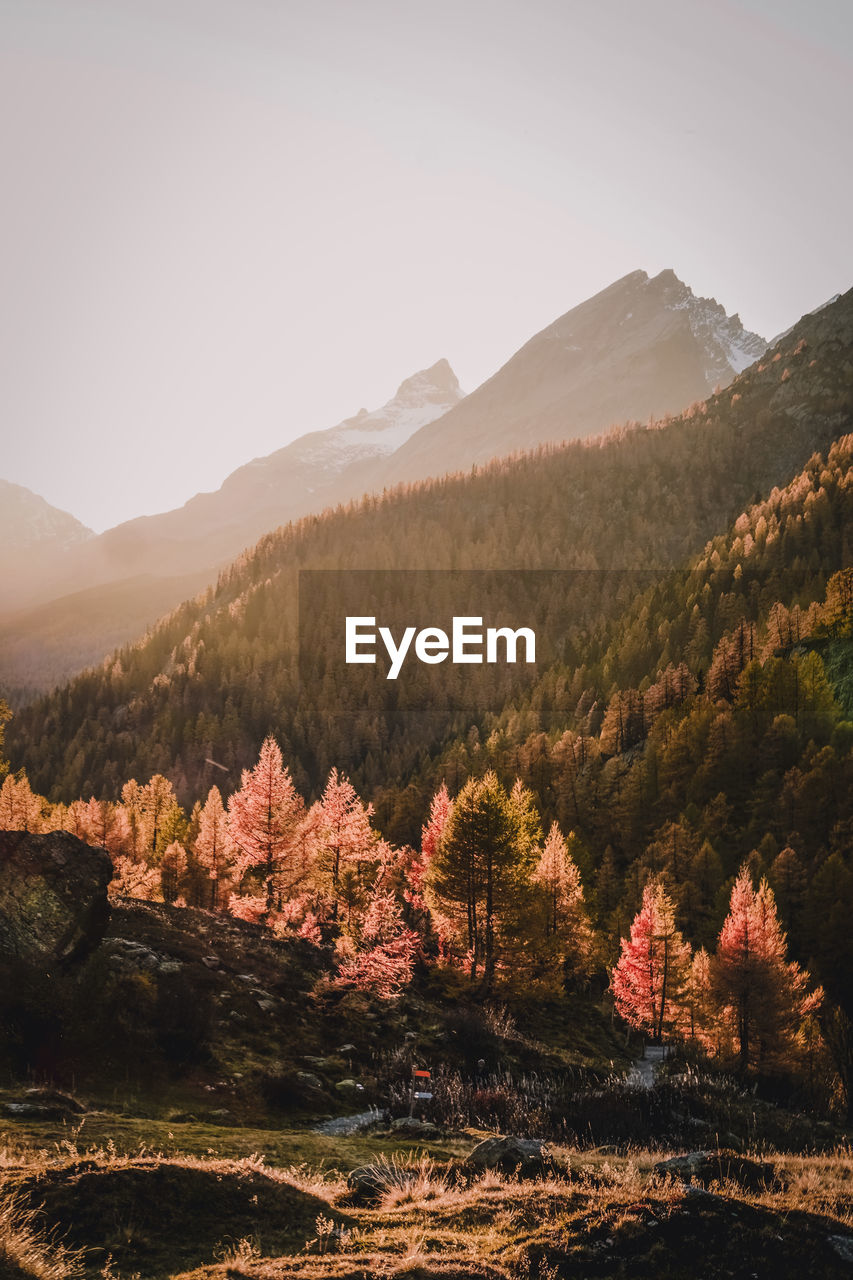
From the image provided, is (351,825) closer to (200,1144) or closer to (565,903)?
(565,903)

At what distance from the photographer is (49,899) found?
20094 mm

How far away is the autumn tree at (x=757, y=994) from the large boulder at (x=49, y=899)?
36.2m

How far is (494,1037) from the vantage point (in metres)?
29.5

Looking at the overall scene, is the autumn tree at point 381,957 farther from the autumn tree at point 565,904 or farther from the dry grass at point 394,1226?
the dry grass at point 394,1226

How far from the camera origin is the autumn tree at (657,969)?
4659 centimetres

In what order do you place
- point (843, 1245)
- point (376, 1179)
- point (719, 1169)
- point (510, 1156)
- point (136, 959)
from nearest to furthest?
point (843, 1245) < point (376, 1179) < point (719, 1169) < point (510, 1156) < point (136, 959)

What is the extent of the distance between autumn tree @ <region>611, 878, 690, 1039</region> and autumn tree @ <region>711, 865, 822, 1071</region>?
12.9 feet

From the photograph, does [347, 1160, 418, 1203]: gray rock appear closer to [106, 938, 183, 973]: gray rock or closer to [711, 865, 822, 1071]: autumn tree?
[106, 938, 183, 973]: gray rock

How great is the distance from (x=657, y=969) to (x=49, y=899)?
39.5 m

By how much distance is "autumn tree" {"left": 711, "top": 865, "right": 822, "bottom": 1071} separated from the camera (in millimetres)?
41750

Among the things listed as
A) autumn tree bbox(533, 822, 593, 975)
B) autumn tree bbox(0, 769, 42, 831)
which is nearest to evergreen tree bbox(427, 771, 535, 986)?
autumn tree bbox(533, 822, 593, 975)

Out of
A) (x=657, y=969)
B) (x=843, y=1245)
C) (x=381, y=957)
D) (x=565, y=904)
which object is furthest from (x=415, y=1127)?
(x=565, y=904)

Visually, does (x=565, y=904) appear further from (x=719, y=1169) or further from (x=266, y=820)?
(x=719, y=1169)

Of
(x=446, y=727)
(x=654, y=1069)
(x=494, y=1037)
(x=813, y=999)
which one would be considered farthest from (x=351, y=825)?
(x=446, y=727)
